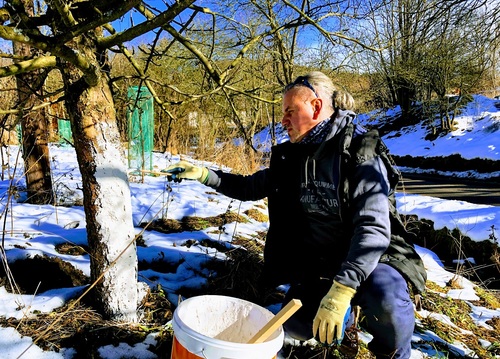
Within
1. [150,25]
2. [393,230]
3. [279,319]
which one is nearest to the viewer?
[279,319]

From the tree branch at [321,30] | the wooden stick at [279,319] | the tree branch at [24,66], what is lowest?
the wooden stick at [279,319]

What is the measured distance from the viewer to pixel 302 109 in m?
1.89

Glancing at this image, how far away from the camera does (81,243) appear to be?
251 centimetres

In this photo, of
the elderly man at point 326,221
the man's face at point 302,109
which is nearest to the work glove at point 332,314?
the elderly man at point 326,221

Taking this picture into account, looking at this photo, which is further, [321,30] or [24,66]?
[321,30]

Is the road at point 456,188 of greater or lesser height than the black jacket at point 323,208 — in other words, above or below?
below

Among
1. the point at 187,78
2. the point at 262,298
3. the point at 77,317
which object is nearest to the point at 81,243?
the point at 77,317

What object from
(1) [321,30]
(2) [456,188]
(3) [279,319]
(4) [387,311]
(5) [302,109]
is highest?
(1) [321,30]

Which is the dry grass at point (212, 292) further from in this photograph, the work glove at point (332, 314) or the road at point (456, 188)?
the road at point (456, 188)

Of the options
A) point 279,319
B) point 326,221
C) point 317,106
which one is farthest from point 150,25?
point 326,221

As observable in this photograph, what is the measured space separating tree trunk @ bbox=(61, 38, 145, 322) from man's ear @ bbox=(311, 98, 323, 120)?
980 millimetres

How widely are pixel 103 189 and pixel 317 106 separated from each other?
1116mm

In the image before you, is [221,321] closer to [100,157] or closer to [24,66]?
[100,157]

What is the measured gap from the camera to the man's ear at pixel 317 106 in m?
1.89
